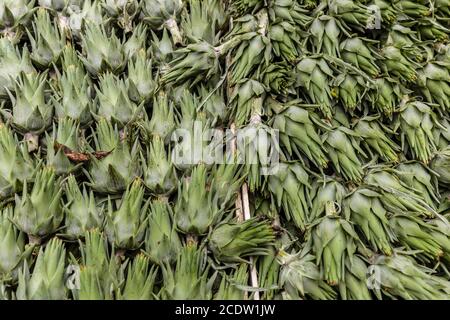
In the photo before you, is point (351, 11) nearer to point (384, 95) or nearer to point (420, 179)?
point (384, 95)

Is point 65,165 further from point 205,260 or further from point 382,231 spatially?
point 382,231

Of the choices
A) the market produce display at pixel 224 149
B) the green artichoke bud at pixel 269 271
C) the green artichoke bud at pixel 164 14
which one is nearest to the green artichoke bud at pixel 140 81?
the market produce display at pixel 224 149

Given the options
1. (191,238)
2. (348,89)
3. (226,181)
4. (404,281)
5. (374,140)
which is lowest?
(404,281)

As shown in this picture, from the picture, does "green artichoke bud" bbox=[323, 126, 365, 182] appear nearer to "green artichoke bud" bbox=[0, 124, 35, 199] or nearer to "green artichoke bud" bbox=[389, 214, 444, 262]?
"green artichoke bud" bbox=[389, 214, 444, 262]

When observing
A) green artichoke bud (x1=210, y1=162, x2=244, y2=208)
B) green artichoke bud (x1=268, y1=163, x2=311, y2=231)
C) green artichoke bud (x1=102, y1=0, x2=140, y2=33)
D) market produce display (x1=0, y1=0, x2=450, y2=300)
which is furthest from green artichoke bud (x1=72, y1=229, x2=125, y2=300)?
green artichoke bud (x1=102, y1=0, x2=140, y2=33)

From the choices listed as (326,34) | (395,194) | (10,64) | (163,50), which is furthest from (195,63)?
(395,194)

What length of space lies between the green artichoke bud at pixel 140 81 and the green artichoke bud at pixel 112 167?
0.41ft

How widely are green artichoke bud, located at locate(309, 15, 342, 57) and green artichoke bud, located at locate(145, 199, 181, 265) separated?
21.0 inches

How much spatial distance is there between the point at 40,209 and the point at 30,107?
25 cm

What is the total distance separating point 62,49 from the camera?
1206 mm

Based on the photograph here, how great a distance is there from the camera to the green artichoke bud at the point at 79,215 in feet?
3.22

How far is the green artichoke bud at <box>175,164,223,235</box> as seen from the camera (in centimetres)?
99

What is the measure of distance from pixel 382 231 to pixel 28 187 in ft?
2.28

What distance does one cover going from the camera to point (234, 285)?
3.14 feet
